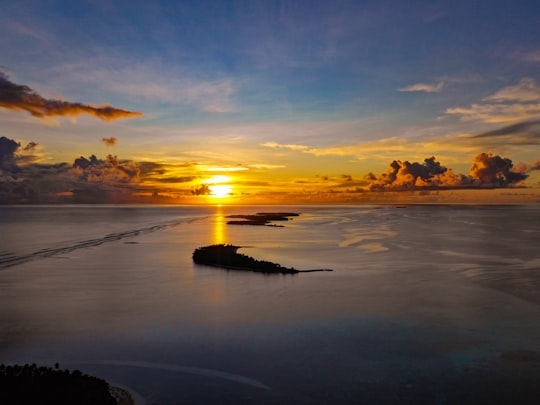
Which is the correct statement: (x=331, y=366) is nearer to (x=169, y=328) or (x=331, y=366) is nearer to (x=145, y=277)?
(x=169, y=328)

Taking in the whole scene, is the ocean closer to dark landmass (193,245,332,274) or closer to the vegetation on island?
the vegetation on island

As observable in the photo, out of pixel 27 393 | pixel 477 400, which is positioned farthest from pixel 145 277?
pixel 477 400

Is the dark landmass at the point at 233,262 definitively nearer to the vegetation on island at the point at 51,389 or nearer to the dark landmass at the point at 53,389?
the dark landmass at the point at 53,389

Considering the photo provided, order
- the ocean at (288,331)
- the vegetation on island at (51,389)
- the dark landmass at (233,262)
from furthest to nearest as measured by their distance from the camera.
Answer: the dark landmass at (233,262) → the ocean at (288,331) → the vegetation on island at (51,389)

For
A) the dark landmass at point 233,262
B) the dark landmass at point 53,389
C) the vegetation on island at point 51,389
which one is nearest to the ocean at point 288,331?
the dark landmass at point 53,389

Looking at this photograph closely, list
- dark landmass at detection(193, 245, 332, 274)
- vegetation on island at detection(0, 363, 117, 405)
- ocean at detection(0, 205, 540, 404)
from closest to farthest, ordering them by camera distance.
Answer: vegetation on island at detection(0, 363, 117, 405) < ocean at detection(0, 205, 540, 404) < dark landmass at detection(193, 245, 332, 274)

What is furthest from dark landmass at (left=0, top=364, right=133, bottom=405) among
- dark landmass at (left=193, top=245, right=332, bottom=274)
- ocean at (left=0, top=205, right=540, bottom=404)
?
dark landmass at (left=193, top=245, right=332, bottom=274)

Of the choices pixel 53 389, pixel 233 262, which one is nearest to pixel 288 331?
pixel 53 389
